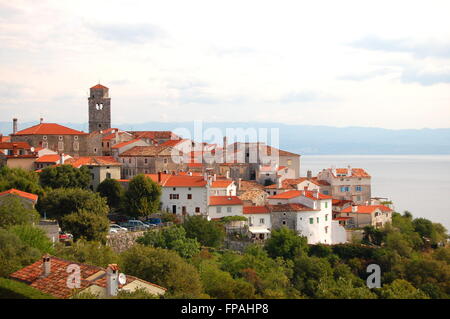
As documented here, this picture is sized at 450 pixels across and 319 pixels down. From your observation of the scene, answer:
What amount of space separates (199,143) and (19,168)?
896 inches

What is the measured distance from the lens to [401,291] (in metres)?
36.2

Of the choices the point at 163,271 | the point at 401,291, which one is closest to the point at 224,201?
the point at 401,291

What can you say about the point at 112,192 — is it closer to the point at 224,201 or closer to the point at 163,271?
the point at 224,201

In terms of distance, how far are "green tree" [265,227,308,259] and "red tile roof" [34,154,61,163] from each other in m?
19.4

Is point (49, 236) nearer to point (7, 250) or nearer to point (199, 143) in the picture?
point (7, 250)

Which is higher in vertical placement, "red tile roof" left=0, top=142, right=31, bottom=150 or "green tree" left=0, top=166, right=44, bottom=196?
"red tile roof" left=0, top=142, right=31, bottom=150

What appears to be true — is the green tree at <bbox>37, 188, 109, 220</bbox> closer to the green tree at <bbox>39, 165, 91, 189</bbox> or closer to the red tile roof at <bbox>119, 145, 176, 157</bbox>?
the green tree at <bbox>39, 165, 91, 189</bbox>

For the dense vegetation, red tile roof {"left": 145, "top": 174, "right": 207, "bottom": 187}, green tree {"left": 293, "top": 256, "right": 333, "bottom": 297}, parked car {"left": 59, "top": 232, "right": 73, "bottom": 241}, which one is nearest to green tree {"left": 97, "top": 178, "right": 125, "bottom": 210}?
the dense vegetation

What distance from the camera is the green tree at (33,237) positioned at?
29922 mm

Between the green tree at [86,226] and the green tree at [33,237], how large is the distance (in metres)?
6.20

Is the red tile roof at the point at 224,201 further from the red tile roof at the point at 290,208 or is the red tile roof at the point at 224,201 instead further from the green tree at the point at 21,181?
the green tree at the point at 21,181

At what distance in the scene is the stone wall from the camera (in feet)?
128
